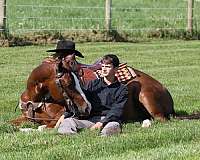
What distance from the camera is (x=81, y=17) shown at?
82.1ft

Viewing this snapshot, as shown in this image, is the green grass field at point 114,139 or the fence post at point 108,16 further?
the fence post at point 108,16

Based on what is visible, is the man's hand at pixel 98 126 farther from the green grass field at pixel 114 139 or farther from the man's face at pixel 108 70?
the man's face at pixel 108 70

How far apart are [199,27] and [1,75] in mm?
12242

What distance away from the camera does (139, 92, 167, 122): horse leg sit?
9.29m

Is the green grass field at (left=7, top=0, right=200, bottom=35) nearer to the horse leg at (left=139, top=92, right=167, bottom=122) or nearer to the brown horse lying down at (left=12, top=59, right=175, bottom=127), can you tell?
the brown horse lying down at (left=12, top=59, right=175, bottom=127)

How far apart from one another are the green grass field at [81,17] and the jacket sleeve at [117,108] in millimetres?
12769

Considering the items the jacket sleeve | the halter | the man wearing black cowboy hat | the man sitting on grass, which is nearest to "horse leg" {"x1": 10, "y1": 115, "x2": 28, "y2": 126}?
the man sitting on grass

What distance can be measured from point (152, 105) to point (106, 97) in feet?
2.82

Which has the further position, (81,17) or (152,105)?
(81,17)

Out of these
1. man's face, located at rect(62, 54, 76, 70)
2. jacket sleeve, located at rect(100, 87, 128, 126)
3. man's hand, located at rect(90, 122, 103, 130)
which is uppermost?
man's face, located at rect(62, 54, 76, 70)

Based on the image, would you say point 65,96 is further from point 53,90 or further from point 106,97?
point 106,97

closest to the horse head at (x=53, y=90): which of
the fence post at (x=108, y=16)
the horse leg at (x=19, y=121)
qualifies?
the horse leg at (x=19, y=121)

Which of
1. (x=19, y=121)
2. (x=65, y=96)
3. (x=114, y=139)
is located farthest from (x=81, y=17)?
(x=114, y=139)

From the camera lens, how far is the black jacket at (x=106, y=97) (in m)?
8.64
